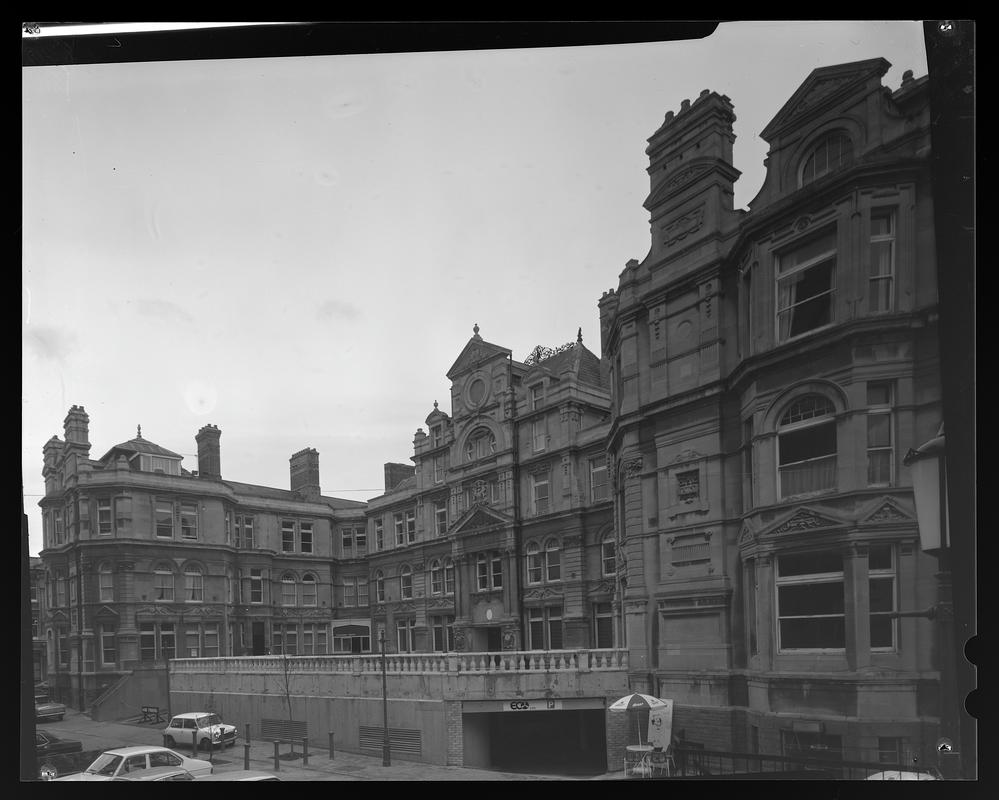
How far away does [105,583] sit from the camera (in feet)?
17.3

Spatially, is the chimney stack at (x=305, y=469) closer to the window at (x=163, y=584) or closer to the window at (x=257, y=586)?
the window at (x=257, y=586)

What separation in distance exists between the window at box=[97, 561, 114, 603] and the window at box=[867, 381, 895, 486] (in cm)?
490

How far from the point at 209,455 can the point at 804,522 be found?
3.78 meters

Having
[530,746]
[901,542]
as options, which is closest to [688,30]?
[901,542]

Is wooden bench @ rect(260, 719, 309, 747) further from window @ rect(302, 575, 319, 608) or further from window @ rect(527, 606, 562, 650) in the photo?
window @ rect(527, 606, 562, 650)

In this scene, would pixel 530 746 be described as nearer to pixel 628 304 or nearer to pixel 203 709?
pixel 203 709

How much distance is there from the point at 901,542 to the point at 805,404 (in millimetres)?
932

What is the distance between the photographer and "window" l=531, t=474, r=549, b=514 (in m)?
5.19

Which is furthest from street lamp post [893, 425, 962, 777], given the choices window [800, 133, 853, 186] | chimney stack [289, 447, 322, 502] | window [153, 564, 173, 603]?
window [153, 564, 173, 603]

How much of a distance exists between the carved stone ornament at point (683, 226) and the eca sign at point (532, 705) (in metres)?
3.00

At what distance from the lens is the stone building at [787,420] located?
439cm

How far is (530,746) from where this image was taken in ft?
15.9

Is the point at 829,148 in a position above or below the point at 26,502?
above

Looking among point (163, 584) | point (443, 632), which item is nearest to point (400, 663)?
point (443, 632)
